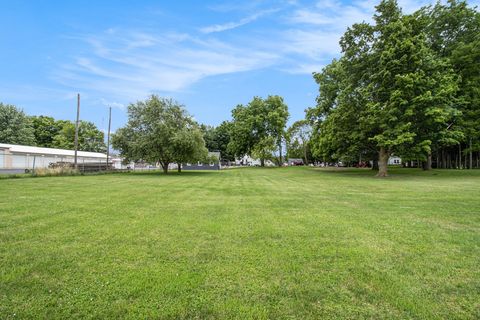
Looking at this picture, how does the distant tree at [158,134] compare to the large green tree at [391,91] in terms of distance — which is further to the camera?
the distant tree at [158,134]

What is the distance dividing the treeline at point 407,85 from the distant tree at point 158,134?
13495 millimetres

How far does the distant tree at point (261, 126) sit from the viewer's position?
163 ft

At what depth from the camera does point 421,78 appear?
18.2 meters

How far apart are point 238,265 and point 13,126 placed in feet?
188

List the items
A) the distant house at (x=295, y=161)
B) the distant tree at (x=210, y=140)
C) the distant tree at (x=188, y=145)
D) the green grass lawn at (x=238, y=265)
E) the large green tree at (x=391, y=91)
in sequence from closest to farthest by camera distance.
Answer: the green grass lawn at (x=238, y=265) < the large green tree at (x=391, y=91) < the distant tree at (x=188, y=145) < the distant tree at (x=210, y=140) < the distant house at (x=295, y=161)

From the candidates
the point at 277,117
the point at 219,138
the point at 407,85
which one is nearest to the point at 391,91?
the point at 407,85

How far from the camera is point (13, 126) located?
4431 centimetres

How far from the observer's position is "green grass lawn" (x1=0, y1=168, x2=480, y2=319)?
2414 millimetres

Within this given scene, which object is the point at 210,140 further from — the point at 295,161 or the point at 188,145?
the point at 188,145

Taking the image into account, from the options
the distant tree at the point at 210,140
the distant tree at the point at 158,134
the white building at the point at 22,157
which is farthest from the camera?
the distant tree at the point at 210,140

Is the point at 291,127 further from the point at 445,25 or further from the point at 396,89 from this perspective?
the point at 396,89

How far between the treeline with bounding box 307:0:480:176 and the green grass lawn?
14709 mm

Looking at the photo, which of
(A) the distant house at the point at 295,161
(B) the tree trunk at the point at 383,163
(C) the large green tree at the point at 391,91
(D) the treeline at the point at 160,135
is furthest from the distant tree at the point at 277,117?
(A) the distant house at the point at 295,161

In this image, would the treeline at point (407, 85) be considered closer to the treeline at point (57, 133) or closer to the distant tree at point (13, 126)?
the distant tree at point (13, 126)
